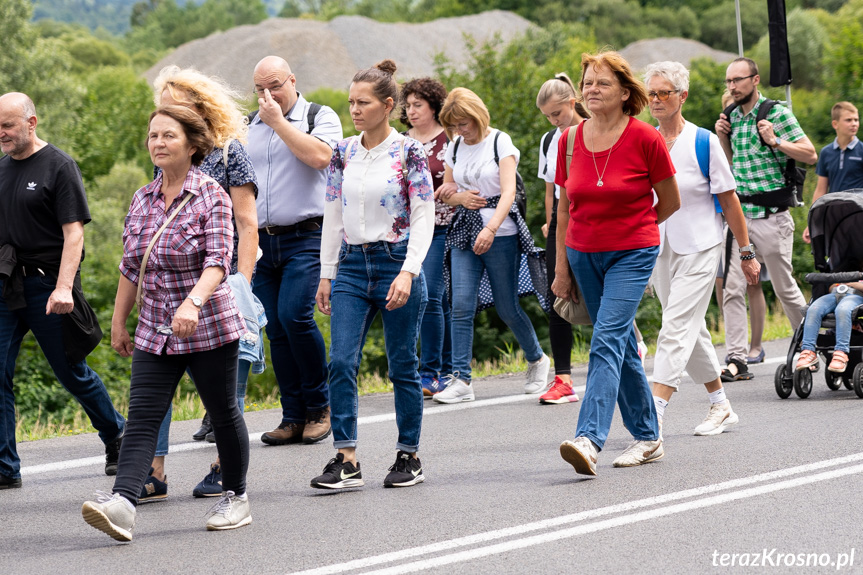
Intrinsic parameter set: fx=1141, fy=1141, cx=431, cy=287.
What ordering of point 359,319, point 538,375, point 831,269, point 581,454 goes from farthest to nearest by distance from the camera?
point 538,375
point 831,269
point 359,319
point 581,454

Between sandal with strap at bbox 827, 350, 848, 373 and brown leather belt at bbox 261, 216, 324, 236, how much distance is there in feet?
12.4

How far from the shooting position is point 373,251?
5711 mm

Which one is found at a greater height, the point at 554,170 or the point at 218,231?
the point at 218,231

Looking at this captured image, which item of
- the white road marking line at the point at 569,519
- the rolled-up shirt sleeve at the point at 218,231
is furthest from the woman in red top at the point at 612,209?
the rolled-up shirt sleeve at the point at 218,231

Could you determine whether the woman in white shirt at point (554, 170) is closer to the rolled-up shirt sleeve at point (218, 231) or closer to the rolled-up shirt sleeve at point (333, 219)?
the rolled-up shirt sleeve at point (333, 219)

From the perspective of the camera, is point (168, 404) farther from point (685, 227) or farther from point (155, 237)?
point (685, 227)

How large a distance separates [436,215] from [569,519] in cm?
414

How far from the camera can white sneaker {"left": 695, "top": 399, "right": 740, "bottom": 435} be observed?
6812 millimetres

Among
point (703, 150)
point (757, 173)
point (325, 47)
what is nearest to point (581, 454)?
point (703, 150)

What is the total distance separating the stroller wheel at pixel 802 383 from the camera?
7.95 metres

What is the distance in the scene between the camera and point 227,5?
582 ft

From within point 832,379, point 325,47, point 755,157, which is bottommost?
point 832,379

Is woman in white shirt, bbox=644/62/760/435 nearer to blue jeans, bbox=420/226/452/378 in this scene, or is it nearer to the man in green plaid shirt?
blue jeans, bbox=420/226/452/378

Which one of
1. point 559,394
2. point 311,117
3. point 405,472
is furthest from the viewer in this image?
point 559,394
